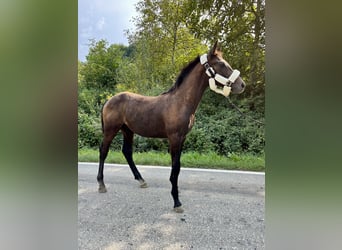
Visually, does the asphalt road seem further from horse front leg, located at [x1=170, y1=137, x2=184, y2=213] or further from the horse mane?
the horse mane

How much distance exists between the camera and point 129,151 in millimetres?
1913

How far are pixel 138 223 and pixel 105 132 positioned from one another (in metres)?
0.74

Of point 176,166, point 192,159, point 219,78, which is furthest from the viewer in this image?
point 192,159

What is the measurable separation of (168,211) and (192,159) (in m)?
0.56

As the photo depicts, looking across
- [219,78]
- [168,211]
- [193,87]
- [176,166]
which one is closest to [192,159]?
[176,166]

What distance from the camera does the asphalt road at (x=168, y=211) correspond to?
1.32 metres

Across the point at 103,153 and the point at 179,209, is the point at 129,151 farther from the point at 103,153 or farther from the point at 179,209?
the point at 179,209

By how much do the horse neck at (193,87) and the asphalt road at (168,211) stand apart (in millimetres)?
640

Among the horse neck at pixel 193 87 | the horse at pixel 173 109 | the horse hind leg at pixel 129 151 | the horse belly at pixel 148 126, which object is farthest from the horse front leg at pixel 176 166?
the horse hind leg at pixel 129 151

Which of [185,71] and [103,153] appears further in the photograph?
[103,153]

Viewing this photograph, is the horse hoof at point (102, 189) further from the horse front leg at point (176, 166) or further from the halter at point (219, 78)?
the halter at point (219, 78)
